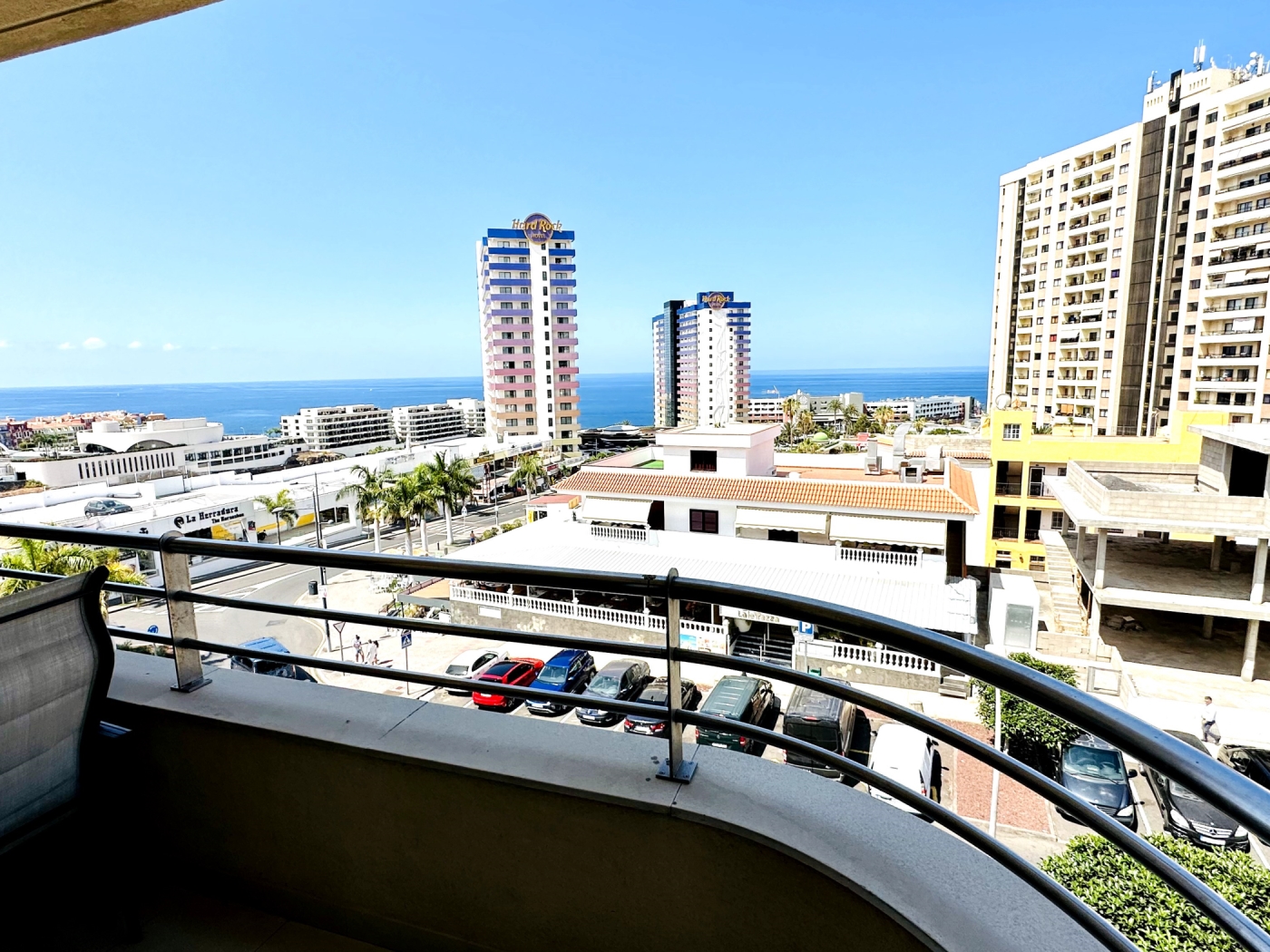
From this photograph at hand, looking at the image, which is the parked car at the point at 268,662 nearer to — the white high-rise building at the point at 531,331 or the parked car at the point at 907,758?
the parked car at the point at 907,758

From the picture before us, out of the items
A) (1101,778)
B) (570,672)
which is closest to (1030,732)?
(1101,778)

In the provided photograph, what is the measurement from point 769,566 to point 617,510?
4.95 meters

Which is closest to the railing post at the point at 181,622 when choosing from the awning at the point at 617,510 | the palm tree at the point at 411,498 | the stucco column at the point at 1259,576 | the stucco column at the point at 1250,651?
the awning at the point at 617,510

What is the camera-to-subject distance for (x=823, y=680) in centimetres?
119

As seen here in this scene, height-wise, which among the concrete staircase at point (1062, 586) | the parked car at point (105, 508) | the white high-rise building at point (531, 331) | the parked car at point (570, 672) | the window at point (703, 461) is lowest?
the concrete staircase at point (1062, 586)

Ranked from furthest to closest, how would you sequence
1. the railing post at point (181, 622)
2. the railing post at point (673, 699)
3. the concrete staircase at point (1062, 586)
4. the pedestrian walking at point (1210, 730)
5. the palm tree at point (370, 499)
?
1. the palm tree at point (370, 499)
2. the concrete staircase at point (1062, 586)
3. the pedestrian walking at point (1210, 730)
4. the railing post at point (181, 622)
5. the railing post at point (673, 699)

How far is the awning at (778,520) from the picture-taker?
1633 cm

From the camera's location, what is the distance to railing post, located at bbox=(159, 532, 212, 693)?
191cm

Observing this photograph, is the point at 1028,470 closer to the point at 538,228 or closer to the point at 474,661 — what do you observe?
the point at 474,661

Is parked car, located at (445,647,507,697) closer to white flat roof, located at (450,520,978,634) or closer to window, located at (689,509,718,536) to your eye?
white flat roof, located at (450,520,978,634)

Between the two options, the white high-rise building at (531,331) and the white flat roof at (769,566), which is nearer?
the white flat roof at (769,566)

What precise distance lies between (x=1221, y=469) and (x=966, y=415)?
120317 millimetres

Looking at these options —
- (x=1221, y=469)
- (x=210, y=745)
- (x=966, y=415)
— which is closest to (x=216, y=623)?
(x=210, y=745)

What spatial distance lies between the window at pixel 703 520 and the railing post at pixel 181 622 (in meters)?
16.2
